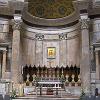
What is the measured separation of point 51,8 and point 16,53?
674cm

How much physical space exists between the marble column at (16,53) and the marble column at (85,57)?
4.74 m

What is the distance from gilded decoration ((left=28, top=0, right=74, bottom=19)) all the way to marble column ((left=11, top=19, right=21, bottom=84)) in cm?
418

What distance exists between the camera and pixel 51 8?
25.3 m

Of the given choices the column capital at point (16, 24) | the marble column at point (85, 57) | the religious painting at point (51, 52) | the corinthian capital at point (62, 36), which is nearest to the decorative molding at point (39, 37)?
the religious painting at point (51, 52)

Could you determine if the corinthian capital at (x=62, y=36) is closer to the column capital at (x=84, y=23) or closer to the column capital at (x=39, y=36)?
the column capital at (x=39, y=36)

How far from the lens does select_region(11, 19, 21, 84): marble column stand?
66.2 feet

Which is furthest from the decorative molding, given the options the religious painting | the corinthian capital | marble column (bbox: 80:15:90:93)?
marble column (bbox: 80:15:90:93)

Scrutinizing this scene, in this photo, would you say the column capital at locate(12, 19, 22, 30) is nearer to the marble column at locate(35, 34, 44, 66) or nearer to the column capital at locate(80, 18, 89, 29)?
the marble column at locate(35, 34, 44, 66)

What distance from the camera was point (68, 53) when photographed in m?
24.1

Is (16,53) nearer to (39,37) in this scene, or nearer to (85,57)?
(39,37)

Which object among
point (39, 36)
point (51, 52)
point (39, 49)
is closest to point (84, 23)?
point (51, 52)

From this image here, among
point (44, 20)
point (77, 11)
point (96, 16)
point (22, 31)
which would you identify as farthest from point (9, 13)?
point (96, 16)

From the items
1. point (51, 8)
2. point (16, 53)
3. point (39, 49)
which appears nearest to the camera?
point (16, 53)

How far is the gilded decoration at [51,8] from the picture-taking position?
984 inches
